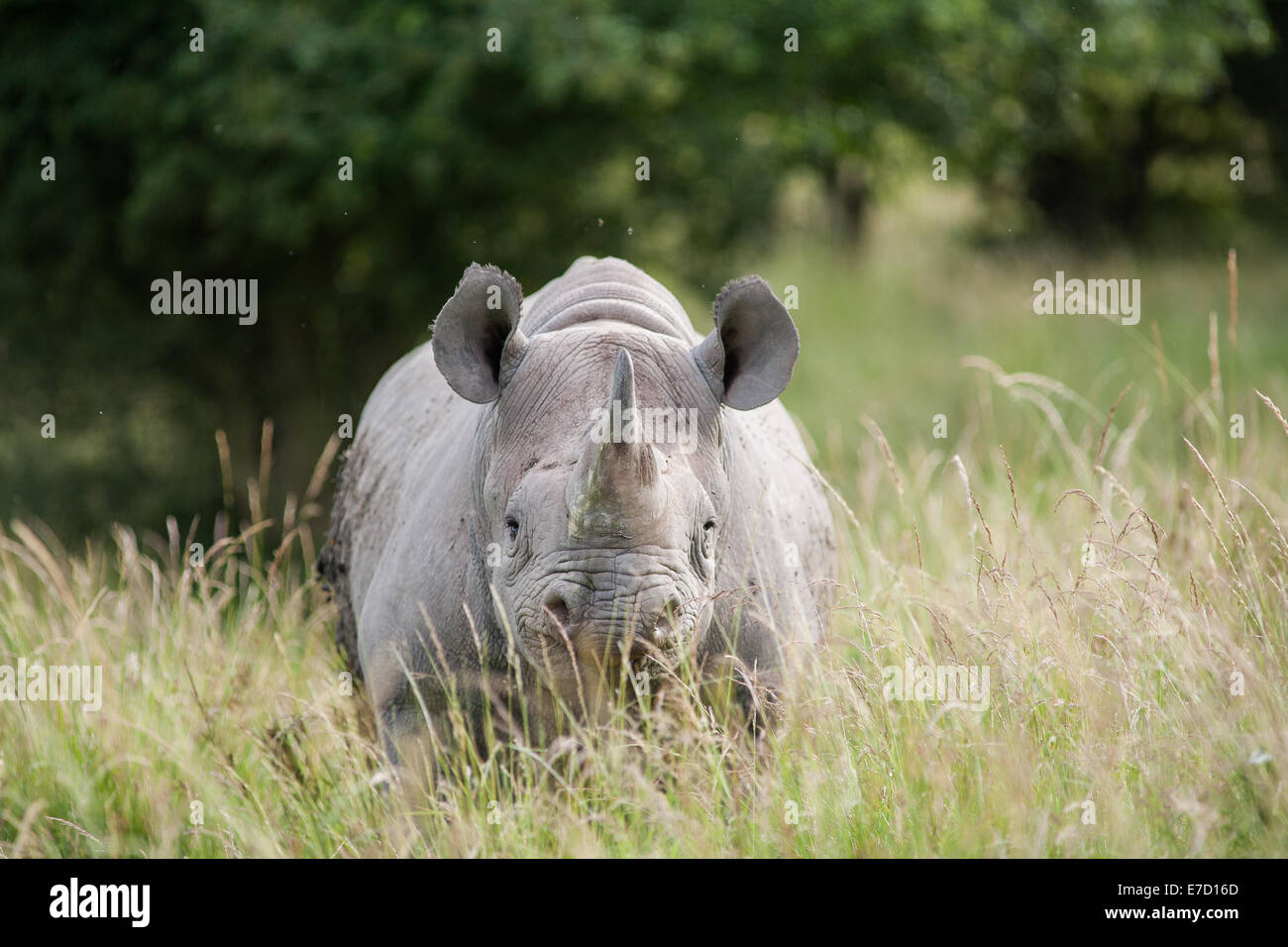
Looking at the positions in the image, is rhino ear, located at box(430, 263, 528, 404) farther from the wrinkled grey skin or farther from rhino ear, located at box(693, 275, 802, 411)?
rhino ear, located at box(693, 275, 802, 411)

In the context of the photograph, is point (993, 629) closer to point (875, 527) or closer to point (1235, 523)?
point (1235, 523)

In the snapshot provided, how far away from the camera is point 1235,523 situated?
416 centimetres

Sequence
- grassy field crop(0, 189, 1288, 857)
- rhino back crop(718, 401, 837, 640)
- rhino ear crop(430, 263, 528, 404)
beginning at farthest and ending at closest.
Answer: rhino back crop(718, 401, 837, 640) < rhino ear crop(430, 263, 528, 404) < grassy field crop(0, 189, 1288, 857)

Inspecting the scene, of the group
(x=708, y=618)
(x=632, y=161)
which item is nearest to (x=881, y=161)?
(x=632, y=161)

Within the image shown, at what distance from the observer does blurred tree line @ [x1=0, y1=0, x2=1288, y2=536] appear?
9.20 metres

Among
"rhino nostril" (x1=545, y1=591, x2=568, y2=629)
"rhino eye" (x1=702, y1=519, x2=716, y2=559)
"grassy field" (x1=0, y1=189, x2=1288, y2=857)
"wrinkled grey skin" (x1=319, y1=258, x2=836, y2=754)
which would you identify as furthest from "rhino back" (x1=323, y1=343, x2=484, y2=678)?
"rhino eye" (x1=702, y1=519, x2=716, y2=559)

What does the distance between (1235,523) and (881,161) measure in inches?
349

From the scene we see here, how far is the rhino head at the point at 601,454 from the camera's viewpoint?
3.39 metres

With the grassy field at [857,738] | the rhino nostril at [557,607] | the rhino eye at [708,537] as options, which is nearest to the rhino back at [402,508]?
the grassy field at [857,738]

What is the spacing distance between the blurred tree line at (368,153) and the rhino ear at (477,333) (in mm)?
4721

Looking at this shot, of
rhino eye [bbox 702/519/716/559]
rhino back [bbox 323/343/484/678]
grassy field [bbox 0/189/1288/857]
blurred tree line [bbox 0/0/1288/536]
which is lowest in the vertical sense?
grassy field [bbox 0/189/1288/857]

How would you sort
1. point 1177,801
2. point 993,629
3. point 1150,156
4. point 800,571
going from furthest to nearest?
point 1150,156 < point 800,571 < point 993,629 < point 1177,801

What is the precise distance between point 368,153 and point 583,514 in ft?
20.7
